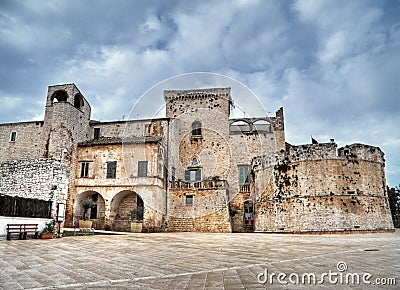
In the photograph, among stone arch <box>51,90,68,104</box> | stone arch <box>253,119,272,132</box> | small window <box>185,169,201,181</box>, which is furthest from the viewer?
stone arch <box>253,119,272,132</box>

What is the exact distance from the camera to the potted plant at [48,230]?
499 inches

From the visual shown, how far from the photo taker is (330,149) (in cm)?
1778

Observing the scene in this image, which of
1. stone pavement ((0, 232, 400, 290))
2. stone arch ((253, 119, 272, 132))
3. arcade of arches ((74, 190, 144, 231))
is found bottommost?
stone pavement ((0, 232, 400, 290))

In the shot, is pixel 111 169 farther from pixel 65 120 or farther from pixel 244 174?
pixel 244 174

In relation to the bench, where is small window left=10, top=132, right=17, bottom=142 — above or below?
above

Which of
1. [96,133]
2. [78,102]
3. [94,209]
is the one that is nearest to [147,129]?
[96,133]

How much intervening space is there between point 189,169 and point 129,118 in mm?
6699

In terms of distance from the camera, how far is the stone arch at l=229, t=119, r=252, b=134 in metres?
27.5

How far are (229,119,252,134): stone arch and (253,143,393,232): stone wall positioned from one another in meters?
8.41

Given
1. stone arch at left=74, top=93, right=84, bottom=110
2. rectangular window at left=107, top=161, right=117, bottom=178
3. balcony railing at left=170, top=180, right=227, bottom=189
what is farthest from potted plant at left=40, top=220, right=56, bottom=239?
stone arch at left=74, top=93, right=84, bottom=110

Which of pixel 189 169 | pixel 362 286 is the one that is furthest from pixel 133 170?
pixel 362 286

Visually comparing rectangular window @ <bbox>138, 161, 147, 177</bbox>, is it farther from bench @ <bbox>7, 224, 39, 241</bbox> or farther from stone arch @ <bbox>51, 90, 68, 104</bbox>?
bench @ <bbox>7, 224, 39, 241</bbox>

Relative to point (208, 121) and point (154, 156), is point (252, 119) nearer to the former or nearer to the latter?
point (208, 121)

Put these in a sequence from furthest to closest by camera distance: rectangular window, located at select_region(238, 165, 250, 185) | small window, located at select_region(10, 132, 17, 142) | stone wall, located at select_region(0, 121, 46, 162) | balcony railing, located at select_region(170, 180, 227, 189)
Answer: rectangular window, located at select_region(238, 165, 250, 185), small window, located at select_region(10, 132, 17, 142), stone wall, located at select_region(0, 121, 46, 162), balcony railing, located at select_region(170, 180, 227, 189)
